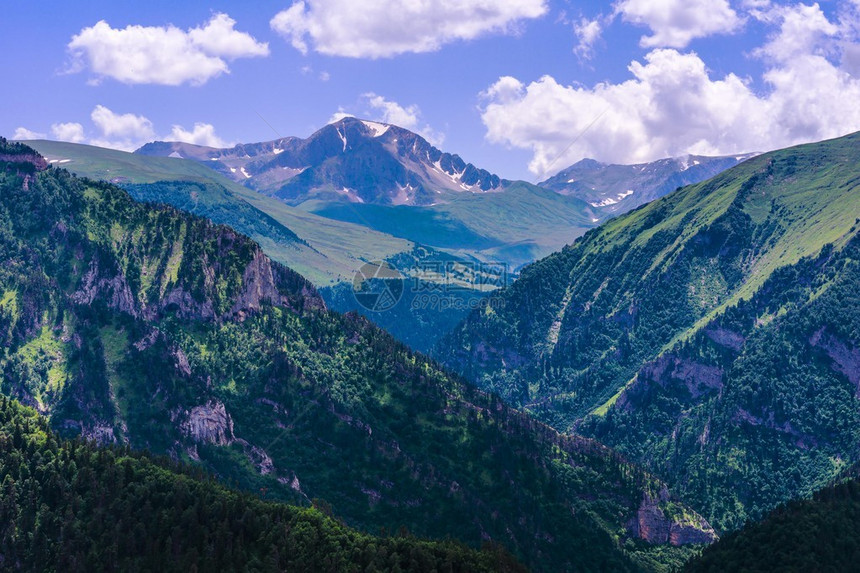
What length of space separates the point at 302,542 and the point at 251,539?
11963 mm

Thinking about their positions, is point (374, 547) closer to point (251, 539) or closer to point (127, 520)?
point (251, 539)

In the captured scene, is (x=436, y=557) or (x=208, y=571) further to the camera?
(x=436, y=557)

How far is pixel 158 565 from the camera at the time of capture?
189 metres

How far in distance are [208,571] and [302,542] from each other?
22.1 meters

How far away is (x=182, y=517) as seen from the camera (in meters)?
199

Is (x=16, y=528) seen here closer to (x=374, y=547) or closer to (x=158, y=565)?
(x=158, y=565)

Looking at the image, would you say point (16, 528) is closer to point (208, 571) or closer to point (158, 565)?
point (158, 565)

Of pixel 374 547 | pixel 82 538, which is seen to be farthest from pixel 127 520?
pixel 374 547

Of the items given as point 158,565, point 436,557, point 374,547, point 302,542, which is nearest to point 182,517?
point 158,565

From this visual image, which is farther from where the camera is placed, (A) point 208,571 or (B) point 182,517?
(B) point 182,517

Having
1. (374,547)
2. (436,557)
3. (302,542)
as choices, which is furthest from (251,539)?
(436,557)

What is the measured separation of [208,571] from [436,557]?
51453 mm

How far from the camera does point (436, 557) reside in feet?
648

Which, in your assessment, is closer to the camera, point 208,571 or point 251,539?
point 208,571
